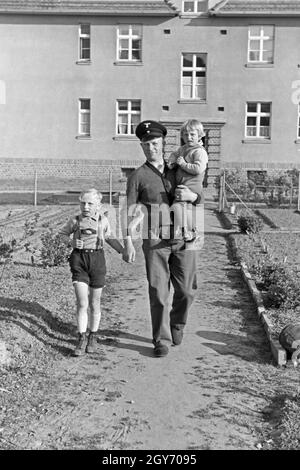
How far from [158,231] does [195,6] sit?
88.0 ft

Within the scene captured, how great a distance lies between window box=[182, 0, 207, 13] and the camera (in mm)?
30281

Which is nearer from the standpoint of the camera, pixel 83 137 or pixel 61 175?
pixel 61 175

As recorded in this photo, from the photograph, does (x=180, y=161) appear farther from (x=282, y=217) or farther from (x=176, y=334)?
(x=282, y=217)

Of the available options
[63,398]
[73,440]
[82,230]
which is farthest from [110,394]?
[82,230]

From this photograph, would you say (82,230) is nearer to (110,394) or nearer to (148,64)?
(110,394)

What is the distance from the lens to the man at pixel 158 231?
5828 millimetres

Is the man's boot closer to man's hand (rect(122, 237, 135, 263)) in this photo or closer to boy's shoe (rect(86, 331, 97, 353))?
boy's shoe (rect(86, 331, 97, 353))

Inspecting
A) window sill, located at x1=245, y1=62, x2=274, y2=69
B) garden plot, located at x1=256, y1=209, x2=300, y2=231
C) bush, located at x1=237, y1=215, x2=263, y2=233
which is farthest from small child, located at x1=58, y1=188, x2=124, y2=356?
window sill, located at x1=245, y1=62, x2=274, y2=69

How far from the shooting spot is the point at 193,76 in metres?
30.2

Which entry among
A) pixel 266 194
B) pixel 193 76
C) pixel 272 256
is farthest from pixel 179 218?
pixel 193 76

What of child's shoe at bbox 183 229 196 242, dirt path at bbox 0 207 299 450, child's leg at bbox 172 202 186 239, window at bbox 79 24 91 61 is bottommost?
dirt path at bbox 0 207 299 450

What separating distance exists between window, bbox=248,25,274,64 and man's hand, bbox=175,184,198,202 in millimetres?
25759

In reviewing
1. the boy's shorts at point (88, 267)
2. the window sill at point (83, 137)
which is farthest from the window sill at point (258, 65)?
the boy's shorts at point (88, 267)

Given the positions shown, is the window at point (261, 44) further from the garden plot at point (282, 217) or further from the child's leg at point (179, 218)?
the child's leg at point (179, 218)
